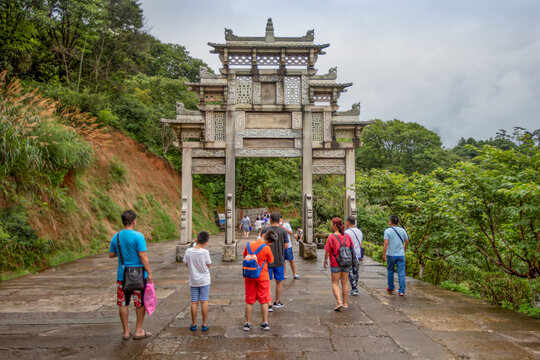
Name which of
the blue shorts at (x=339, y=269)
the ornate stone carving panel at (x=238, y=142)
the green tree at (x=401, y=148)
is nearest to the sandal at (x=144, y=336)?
the blue shorts at (x=339, y=269)

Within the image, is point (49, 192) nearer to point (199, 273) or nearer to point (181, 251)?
point (181, 251)

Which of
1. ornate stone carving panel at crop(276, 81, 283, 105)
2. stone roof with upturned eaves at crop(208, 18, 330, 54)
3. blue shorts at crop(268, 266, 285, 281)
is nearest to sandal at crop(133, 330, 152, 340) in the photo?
blue shorts at crop(268, 266, 285, 281)

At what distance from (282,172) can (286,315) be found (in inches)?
826

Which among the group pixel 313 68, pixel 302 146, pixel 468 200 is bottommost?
pixel 468 200

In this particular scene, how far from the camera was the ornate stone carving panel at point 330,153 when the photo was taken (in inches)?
449

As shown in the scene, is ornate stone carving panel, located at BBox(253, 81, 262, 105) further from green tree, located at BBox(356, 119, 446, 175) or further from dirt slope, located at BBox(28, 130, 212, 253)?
green tree, located at BBox(356, 119, 446, 175)

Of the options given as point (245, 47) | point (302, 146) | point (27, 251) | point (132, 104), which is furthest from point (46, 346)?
point (132, 104)

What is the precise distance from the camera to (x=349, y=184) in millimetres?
11164

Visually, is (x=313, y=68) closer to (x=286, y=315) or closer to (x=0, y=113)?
(x=286, y=315)

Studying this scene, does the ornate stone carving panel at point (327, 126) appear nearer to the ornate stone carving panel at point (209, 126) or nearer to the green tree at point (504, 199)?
the ornate stone carving panel at point (209, 126)

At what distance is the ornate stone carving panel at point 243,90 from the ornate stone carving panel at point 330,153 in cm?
288

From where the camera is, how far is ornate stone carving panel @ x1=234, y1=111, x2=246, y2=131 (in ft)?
36.9

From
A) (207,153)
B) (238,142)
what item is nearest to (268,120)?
(238,142)

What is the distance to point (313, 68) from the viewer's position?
1165 cm
